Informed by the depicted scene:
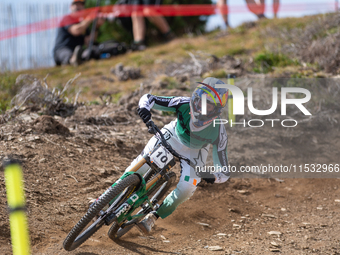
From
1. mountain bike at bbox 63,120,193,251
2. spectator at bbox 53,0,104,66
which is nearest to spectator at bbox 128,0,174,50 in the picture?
spectator at bbox 53,0,104,66

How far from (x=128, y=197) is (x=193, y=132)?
1005mm

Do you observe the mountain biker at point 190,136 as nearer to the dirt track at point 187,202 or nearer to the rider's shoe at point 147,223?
the rider's shoe at point 147,223

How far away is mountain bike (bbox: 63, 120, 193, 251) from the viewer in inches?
133

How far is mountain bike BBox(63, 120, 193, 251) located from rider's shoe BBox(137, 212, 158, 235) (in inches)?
2.9

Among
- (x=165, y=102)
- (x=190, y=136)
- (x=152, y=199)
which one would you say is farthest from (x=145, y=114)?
(x=152, y=199)

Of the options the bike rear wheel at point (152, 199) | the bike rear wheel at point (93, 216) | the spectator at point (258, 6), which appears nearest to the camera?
the bike rear wheel at point (93, 216)

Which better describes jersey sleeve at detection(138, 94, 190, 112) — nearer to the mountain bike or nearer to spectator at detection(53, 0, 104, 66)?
the mountain bike

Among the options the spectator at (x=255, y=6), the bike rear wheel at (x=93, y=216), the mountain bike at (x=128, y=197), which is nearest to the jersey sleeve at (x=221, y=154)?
the mountain bike at (x=128, y=197)

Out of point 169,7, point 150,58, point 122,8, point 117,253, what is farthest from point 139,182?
point 169,7

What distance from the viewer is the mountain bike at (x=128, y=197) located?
133 inches

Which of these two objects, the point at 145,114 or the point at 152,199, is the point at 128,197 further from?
the point at 145,114

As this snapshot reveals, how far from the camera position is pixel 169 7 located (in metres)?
13.5

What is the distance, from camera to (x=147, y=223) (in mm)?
3781

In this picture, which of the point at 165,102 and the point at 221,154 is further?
the point at 165,102
